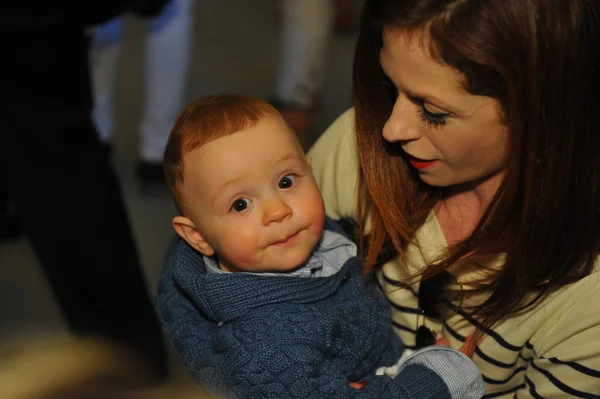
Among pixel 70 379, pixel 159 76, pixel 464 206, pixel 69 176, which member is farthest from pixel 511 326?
pixel 159 76

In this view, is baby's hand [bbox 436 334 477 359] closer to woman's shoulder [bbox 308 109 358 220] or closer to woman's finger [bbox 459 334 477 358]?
woman's finger [bbox 459 334 477 358]

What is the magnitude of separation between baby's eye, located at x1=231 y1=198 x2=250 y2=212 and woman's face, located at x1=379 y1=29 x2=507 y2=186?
211mm

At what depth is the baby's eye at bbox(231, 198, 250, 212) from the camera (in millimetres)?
1068

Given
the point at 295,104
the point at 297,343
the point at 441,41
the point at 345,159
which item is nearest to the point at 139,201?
the point at 295,104

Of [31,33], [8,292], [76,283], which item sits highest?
[31,33]

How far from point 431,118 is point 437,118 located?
1 cm

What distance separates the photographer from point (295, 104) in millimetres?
2932

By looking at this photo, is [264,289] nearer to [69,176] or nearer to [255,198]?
[255,198]

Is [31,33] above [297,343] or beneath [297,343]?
above

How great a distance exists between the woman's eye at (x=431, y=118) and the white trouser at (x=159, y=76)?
171 centimetres

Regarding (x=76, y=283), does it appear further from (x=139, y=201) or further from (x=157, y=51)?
(x=157, y=51)

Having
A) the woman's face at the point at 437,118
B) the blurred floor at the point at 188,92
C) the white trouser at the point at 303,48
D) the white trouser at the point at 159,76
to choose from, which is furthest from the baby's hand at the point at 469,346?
the white trouser at the point at 303,48

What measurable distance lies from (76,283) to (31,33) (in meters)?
0.52

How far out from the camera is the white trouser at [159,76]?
8.39 ft
